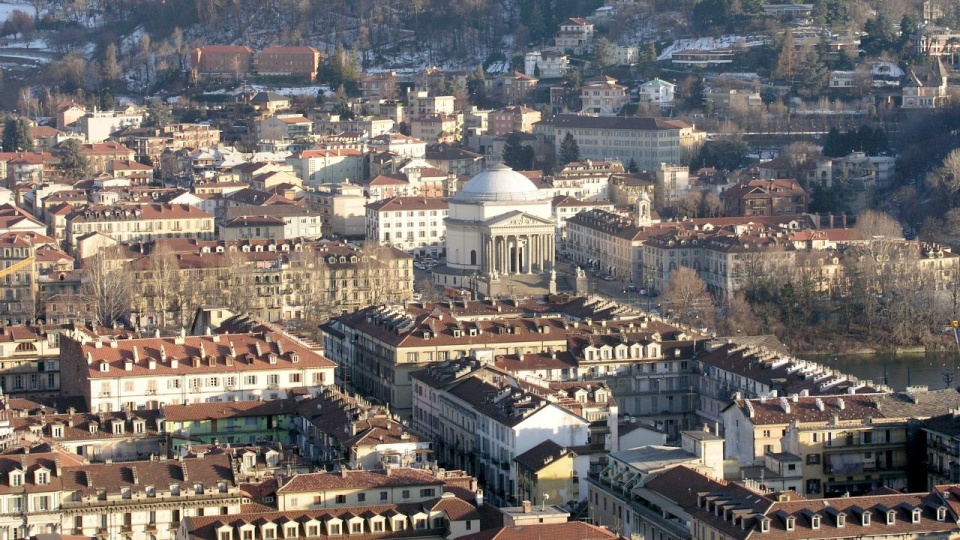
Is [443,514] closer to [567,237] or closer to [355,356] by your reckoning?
[355,356]

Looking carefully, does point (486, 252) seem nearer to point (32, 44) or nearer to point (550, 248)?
point (550, 248)

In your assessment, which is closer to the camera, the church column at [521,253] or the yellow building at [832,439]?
the yellow building at [832,439]

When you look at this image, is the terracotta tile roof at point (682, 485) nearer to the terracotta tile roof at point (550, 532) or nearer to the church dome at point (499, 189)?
the terracotta tile roof at point (550, 532)

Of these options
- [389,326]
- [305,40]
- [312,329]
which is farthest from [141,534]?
[305,40]

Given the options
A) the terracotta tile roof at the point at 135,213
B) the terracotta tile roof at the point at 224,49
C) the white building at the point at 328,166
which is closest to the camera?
the terracotta tile roof at the point at 135,213

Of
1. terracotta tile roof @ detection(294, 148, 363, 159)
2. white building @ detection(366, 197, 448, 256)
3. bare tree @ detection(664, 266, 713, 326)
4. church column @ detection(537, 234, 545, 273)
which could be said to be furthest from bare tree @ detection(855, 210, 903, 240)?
terracotta tile roof @ detection(294, 148, 363, 159)

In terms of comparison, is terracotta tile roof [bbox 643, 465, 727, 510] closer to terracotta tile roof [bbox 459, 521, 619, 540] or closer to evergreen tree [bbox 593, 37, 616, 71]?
terracotta tile roof [bbox 459, 521, 619, 540]

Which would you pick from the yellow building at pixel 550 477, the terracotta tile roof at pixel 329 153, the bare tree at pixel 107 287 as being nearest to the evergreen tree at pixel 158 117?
the terracotta tile roof at pixel 329 153
